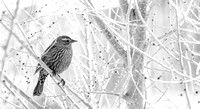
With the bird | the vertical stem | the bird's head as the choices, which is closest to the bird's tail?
the bird

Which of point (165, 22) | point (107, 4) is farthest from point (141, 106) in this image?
point (165, 22)

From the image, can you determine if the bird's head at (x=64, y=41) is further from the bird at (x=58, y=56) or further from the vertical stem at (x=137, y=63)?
the vertical stem at (x=137, y=63)

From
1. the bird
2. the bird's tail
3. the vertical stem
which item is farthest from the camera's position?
the bird

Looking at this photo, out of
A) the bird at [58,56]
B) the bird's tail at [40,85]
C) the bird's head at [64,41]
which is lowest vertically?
the bird's tail at [40,85]

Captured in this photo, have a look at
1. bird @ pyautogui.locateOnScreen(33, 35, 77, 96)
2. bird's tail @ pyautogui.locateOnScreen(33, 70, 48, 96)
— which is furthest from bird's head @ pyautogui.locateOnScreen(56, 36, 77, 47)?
bird's tail @ pyautogui.locateOnScreen(33, 70, 48, 96)

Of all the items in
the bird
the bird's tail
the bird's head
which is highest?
the bird's head

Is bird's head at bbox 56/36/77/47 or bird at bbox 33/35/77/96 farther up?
bird's head at bbox 56/36/77/47

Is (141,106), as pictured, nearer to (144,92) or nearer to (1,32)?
(144,92)

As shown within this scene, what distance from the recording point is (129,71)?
3930 millimetres

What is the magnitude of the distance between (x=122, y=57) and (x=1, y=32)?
2.09 metres

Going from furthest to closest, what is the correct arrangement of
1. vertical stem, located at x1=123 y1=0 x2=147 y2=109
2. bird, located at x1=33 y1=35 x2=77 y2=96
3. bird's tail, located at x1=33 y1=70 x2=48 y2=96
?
bird, located at x1=33 y1=35 x2=77 y2=96
bird's tail, located at x1=33 y1=70 x2=48 y2=96
vertical stem, located at x1=123 y1=0 x2=147 y2=109

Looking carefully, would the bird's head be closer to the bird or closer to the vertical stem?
the bird

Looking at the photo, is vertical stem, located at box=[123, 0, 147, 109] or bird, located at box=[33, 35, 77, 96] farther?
bird, located at box=[33, 35, 77, 96]

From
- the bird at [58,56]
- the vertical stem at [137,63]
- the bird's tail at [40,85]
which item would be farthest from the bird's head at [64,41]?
the vertical stem at [137,63]
